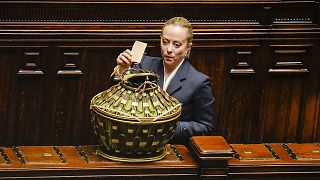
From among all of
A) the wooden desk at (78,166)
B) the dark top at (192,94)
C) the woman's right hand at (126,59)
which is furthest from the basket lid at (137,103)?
the dark top at (192,94)

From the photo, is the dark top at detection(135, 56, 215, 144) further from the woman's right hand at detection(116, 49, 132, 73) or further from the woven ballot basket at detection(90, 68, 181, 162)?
the woven ballot basket at detection(90, 68, 181, 162)

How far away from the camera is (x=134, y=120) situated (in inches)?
145

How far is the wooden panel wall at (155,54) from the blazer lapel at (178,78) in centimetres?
80

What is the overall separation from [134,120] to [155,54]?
176 centimetres

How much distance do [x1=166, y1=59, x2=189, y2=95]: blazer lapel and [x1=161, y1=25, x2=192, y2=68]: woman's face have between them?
10 cm

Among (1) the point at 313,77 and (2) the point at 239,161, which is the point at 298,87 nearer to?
(1) the point at 313,77

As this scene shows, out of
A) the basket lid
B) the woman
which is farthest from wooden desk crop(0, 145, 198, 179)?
the woman

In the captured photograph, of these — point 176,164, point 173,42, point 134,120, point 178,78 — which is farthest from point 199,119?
point 134,120

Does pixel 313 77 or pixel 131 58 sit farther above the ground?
pixel 131 58

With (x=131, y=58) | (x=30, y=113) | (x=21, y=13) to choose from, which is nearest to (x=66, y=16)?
(x=21, y=13)

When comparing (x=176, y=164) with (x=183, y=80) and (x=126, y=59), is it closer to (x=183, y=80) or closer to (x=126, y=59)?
(x=126, y=59)

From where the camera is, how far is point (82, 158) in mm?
3828

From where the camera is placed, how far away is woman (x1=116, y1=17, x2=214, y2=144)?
174 inches

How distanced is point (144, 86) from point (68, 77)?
1.62 meters
